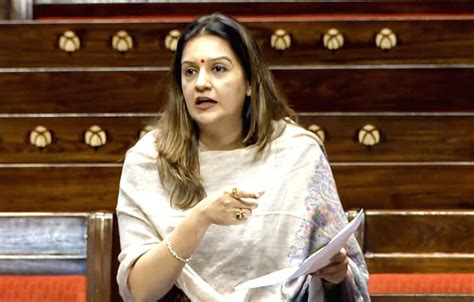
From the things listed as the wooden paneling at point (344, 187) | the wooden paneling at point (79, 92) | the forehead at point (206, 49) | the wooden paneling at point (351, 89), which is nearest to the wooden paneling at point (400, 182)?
the wooden paneling at point (344, 187)

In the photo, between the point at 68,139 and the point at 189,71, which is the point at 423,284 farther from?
the point at 68,139

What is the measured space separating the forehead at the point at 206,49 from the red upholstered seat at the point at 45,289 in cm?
19

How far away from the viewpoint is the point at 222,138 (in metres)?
0.74

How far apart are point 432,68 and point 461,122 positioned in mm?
80

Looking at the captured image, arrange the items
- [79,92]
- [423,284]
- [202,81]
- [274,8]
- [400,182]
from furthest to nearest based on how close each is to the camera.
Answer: [274,8], [79,92], [400,182], [423,284], [202,81]

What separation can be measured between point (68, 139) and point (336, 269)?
0.49m

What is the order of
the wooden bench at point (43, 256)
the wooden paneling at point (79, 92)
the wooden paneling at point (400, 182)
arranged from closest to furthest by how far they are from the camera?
the wooden bench at point (43, 256) < the wooden paneling at point (400, 182) < the wooden paneling at point (79, 92)

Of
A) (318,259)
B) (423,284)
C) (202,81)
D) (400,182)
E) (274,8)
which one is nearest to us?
(318,259)

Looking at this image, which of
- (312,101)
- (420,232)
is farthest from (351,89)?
(420,232)

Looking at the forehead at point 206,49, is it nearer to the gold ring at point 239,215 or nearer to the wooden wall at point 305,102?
the gold ring at point 239,215

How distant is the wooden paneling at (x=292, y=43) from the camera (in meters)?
1.17

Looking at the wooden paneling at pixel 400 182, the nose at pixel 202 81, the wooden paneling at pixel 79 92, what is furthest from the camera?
the wooden paneling at pixel 79 92

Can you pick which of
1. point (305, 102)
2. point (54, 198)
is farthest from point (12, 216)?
point (305, 102)

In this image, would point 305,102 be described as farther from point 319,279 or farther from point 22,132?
point 319,279
